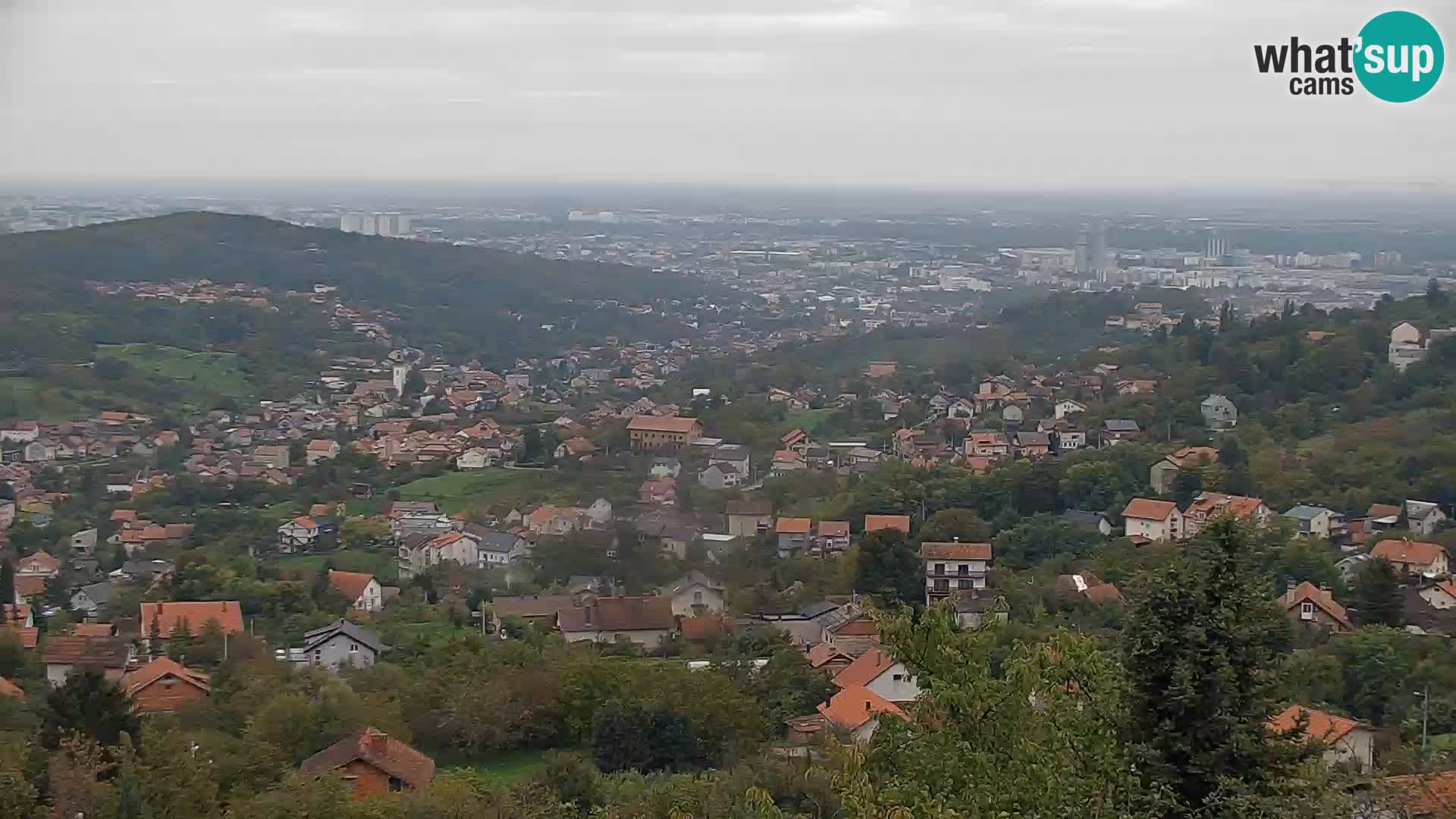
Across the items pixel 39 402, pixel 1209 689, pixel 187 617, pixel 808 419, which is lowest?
pixel 187 617

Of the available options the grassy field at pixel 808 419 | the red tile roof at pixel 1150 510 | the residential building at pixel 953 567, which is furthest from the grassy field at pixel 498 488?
the red tile roof at pixel 1150 510

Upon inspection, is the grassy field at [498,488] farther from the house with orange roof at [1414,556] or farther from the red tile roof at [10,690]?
the house with orange roof at [1414,556]

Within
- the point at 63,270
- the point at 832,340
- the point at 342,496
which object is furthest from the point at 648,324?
the point at 342,496

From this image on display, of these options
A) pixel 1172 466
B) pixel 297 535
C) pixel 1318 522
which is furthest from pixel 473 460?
pixel 1318 522

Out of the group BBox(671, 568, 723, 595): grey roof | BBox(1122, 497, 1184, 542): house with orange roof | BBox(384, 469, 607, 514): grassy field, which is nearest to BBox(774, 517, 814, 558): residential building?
BBox(671, 568, 723, 595): grey roof

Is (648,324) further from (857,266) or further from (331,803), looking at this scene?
(331,803)

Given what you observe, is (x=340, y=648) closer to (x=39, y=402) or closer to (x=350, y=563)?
(x=350, y=563)

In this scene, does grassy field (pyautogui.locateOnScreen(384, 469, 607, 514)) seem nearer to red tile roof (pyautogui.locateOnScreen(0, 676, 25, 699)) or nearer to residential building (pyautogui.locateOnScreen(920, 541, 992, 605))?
residential building (pyautogui.locateOnScreen(920, 541, 992, 605))
